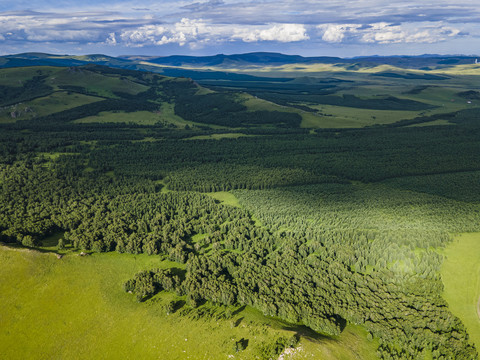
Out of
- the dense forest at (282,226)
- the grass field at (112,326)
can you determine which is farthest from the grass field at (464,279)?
the grass field at (112,326)

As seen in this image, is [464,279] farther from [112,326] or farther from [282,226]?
[112,326]

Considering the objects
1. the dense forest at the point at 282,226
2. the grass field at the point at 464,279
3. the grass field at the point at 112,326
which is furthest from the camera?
the dense forest at the point at 282,226

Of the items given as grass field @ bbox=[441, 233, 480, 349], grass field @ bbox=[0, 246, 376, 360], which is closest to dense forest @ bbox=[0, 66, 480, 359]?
grass field @ bbox=[441, 233, 480, 349]

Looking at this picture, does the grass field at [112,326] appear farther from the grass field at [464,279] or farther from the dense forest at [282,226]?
the grass field at [464,279]

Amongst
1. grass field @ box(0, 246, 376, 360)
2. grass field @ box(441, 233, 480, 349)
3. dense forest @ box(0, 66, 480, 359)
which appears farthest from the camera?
dense forest @ box(0, 66, 480, 359)

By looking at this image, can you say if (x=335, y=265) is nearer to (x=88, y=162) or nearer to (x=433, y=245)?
(x=433, y=245)

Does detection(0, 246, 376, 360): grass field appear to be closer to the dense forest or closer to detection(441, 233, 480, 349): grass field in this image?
the dense forest

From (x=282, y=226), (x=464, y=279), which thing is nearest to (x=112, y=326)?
(x=282, y=226)
